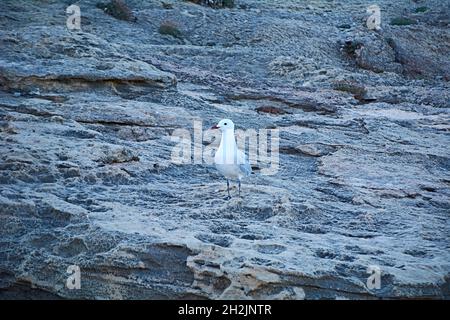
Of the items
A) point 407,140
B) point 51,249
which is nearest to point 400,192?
point 407,140

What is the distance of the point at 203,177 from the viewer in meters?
9.63

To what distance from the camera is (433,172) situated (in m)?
10.4

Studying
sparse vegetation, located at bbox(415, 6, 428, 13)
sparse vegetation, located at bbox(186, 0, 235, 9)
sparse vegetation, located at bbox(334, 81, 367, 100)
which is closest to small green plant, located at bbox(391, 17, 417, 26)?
sparse vegetation, located at bbox(415, 6, 428, 13)

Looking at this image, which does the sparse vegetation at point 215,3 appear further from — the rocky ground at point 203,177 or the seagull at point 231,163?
the seagull at point 231,163

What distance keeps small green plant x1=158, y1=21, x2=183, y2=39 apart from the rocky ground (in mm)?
1554

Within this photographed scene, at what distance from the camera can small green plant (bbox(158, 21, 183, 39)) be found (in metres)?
19.3

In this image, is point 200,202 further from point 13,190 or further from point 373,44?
point 373,44

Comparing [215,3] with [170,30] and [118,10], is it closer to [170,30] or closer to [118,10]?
[170,30]

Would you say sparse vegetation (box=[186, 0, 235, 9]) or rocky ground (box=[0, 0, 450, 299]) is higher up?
sparse vegetation (box=[186, 0, 235, 9])

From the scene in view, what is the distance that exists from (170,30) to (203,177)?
10.5m

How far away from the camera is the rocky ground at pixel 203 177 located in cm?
704

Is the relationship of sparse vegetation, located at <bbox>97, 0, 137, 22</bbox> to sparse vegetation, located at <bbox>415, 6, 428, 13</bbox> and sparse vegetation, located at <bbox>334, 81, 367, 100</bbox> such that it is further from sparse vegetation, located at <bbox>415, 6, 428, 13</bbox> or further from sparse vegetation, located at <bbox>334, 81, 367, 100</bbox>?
sparse vegetation, located at <bbox>415, 6, 428, 13</bbox>

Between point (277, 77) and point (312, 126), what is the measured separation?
3.63 metres

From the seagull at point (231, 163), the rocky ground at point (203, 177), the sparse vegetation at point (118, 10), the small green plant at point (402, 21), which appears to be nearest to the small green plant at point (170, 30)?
the sparse vegetation at point (118, 10)
